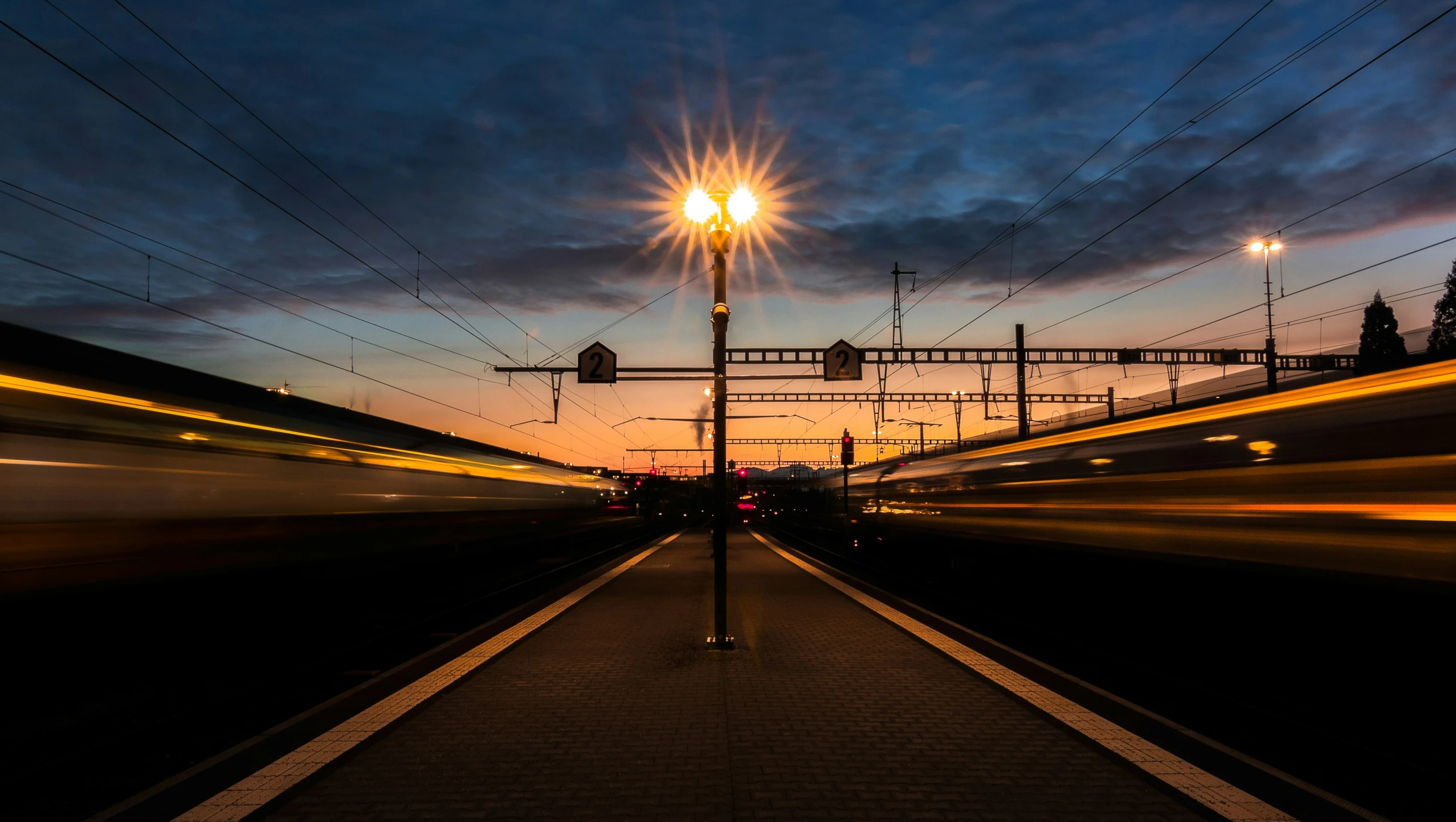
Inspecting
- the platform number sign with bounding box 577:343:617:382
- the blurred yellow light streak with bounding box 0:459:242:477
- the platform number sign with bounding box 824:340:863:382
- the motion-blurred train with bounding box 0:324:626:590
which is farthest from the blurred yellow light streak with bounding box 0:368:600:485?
the platform number sign with bounding box 824:340:863:382

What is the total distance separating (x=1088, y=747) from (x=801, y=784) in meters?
2.14

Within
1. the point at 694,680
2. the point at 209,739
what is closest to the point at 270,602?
the point at 209,739

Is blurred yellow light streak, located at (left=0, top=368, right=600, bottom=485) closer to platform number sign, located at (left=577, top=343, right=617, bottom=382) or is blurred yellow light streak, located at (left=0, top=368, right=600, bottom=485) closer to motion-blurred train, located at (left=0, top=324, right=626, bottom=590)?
motion-blurred train, located at (left=0, top=324, right=626, bottom=590)

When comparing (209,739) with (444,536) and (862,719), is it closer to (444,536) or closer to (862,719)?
(862,719)

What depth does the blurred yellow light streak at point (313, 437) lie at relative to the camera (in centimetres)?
842

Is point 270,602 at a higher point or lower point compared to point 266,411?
lower

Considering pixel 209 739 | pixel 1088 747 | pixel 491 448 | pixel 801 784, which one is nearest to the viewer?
pixel 801 784

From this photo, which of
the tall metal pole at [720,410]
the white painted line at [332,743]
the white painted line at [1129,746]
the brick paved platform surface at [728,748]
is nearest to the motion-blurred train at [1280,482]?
the white painted line at [1129,746]

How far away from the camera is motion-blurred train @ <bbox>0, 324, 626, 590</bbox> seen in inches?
313

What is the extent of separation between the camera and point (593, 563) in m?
26.2

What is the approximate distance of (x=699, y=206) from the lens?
10.3 m

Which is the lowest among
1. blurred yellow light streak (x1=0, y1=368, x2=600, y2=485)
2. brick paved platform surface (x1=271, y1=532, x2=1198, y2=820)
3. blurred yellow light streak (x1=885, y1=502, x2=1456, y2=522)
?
brick paved platform surface (x1=271, y1=532, x2=1198, y2=820)

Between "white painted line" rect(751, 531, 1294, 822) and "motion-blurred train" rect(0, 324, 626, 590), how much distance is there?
8786 mm

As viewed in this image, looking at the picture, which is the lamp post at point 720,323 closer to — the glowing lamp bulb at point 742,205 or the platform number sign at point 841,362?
the glowing lamp bulb at point 742,205
